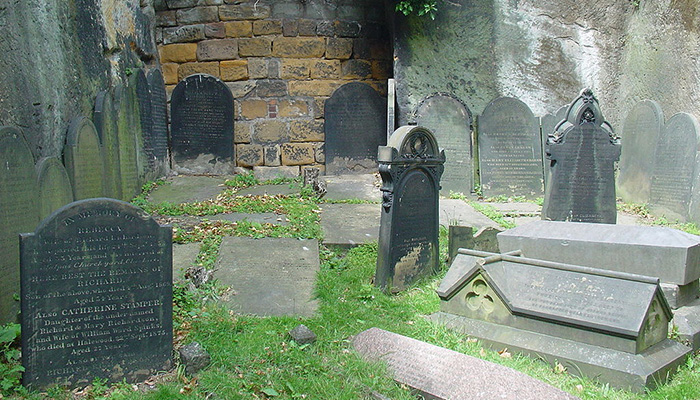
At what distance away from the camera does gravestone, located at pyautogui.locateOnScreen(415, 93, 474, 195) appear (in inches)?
348

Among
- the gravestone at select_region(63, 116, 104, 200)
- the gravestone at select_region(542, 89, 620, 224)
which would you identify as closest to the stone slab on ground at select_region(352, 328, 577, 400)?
the gravestone at select_region(542, 89, 620, 224)

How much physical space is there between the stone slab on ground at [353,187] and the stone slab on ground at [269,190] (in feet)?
1.85

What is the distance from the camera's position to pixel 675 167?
24.9 ft

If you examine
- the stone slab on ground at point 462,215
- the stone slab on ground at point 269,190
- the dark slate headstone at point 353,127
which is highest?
the dark slate headstone at point 353,127

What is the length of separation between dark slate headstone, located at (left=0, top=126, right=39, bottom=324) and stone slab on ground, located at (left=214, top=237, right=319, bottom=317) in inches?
57.6

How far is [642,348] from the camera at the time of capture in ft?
11.1

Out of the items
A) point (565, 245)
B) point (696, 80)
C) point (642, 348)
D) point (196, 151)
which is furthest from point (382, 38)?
point (642, 348)

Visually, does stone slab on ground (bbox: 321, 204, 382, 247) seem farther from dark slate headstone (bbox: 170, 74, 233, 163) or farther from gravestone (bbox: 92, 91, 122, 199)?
dark slate headstone (bbox: 170, 74, 233, 163)

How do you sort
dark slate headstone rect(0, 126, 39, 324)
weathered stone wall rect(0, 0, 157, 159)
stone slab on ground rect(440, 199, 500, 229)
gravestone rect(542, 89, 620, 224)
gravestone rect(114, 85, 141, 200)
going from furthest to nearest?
1. gravestone rect(114, 85, 141, 200)
2. stone slab on ground rect(440, 199, 500, 229)
3. gravestone rect(542, 89, 620, 224)
4. weathered stone wall rect(0, 0, 157, 159)
5. dark slate headstone rect(0, 126, 39, 324)

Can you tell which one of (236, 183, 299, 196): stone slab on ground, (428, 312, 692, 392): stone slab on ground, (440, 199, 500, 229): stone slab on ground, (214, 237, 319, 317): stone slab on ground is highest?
(236, 183, 299, 196): stone slab on ground

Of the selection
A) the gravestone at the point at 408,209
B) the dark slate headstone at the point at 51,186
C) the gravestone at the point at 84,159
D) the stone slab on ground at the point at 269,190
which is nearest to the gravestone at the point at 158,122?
the stone slab on ground at the point at 269,190

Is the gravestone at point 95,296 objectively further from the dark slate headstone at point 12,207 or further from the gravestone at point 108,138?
Answer: the gravestone at point 108,138

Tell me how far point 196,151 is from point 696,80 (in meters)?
7.83

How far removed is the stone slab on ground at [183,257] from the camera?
461 cm
